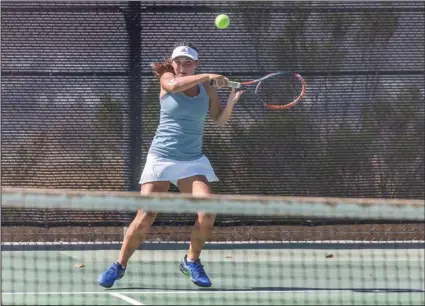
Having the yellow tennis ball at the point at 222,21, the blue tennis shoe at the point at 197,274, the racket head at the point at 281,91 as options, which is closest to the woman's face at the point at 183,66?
the blue tennis shoe at the point at 197,274

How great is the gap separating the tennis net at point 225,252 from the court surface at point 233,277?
10mm

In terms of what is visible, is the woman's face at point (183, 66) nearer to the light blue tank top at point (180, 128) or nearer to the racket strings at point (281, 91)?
the light blue tank top at point (180, 128)

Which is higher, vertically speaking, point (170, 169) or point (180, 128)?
point (180, 128)

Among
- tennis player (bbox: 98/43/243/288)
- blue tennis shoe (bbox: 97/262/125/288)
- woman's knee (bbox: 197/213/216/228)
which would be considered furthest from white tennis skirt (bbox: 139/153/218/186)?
blue tennis shoe (bbox: 97/262/125/288)

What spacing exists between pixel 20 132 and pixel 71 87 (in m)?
0.53

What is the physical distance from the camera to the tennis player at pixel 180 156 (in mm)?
6254

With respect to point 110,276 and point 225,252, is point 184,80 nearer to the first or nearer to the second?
point 110,276

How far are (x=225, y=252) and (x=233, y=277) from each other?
1423 millimetres

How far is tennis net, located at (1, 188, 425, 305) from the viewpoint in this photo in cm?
370

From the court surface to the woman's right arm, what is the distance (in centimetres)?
119

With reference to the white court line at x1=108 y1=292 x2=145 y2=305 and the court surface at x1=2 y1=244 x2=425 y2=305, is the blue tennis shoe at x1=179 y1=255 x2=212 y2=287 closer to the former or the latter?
the court surface at x1=2 y1=244 x2=425 y2=305

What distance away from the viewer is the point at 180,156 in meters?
6.35

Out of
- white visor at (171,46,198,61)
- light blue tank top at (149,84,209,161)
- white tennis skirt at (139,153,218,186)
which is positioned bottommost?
white tennis skirt at (139,153,218,186)

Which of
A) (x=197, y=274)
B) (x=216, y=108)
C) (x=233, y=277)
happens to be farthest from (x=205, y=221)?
(x=233, y=277)
